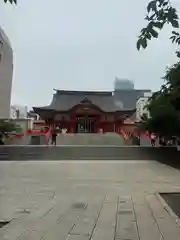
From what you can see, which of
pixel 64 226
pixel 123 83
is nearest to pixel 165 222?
pixel 64 226

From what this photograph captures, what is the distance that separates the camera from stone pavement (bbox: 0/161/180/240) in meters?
5.75

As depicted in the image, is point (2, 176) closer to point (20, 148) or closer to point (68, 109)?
point (20, 148)

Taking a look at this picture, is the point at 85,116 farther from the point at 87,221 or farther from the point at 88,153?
the point at 87,221

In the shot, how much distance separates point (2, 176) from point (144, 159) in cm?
1211

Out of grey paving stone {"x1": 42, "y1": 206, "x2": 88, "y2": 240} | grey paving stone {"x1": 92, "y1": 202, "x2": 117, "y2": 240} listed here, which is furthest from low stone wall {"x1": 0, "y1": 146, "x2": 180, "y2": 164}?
grey paving stone {"x1": 42, "y1": 206, "x2": 88, "y2": 240}

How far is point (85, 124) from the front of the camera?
2055 inches

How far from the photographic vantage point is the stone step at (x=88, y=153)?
23719 mm

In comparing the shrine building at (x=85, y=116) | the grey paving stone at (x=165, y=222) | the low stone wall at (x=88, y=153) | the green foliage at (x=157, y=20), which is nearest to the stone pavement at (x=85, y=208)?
the grey paving stone at (x=165, y=222)

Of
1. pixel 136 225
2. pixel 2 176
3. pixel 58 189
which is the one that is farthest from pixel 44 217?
pixel 2 176

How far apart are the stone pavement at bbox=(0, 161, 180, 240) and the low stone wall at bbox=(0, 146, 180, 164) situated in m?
10.3

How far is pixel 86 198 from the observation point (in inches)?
364

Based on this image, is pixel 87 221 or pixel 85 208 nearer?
pixel 87 221

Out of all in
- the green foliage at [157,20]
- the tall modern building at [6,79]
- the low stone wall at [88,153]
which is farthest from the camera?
the tall modern building at [6,79]

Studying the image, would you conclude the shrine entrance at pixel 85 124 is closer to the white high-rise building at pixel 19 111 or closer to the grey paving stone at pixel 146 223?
the white high-rise building at pixel 19 111
